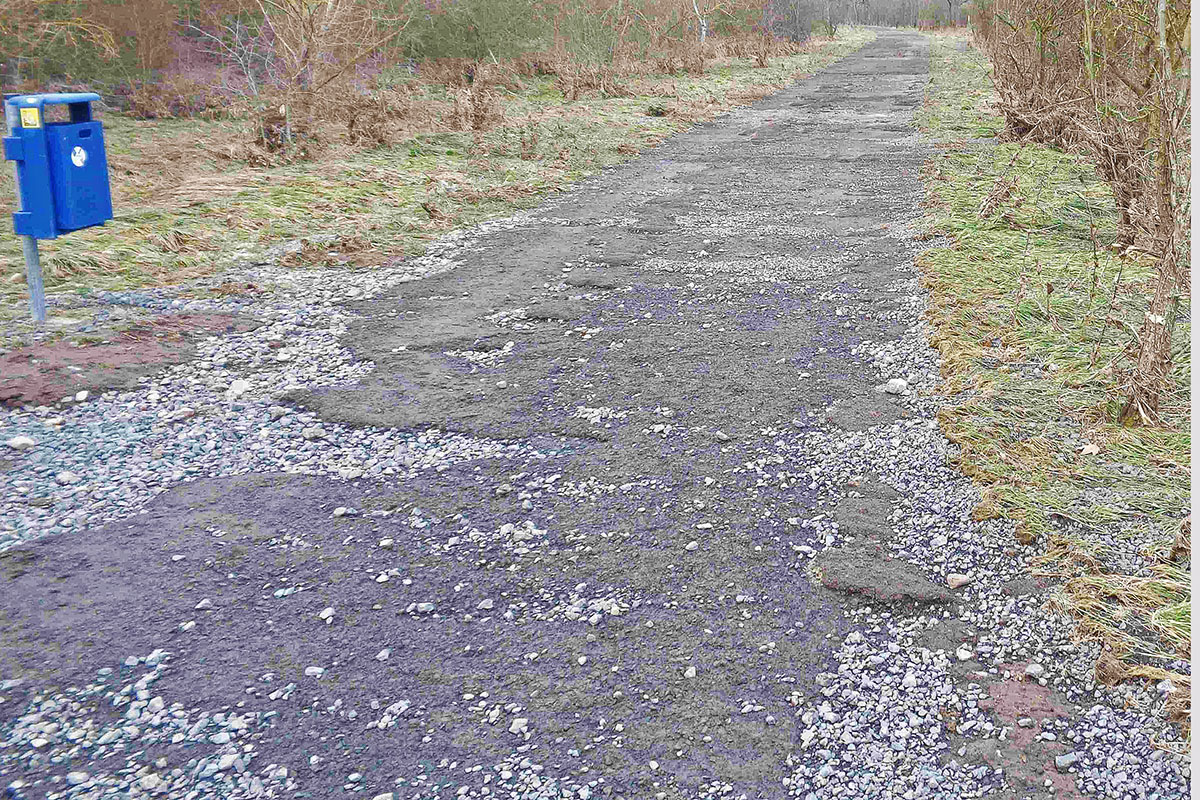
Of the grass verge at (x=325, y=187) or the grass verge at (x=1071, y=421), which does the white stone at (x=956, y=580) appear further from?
the grass verge at (x=325, y=187)

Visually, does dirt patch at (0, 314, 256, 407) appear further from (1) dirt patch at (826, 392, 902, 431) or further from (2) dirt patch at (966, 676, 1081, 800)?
(2) dirt patch at (966, 676, 1081, 800)

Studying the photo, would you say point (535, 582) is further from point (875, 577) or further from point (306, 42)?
point (306, 42)

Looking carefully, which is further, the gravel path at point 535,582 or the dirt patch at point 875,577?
the dirt patch at point 875,577

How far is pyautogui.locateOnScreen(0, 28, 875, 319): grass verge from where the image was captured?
6402mm

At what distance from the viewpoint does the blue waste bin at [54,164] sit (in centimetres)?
469

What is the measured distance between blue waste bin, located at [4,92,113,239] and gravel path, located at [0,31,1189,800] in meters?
0.93

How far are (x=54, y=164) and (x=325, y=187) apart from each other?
4095 millimetres

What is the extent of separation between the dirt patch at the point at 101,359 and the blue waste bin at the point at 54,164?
0.57 meters

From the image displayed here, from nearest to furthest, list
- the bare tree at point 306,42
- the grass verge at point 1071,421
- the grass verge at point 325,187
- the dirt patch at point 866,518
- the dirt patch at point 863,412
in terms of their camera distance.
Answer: the grass verge at point 1071,421 < the dirt patch at point 866,518 < the dirt patch at point 863,412 < the grass verge at point 325,187 < the bare tree at point 306,42

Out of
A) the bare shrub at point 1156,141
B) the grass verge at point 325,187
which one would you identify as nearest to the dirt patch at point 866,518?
the bare shrub at point 1156,141

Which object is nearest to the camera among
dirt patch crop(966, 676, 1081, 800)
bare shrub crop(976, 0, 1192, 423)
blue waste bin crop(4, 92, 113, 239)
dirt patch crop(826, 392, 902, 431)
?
dirt patch crop(966, 676, 1081, 800)

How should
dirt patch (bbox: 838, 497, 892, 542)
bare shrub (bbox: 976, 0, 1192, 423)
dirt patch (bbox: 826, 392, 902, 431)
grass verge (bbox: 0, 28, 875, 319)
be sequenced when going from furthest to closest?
grass verge (bbox: 0, 28, 875, 319)
dirt patch (bbox: 826, 392, 902, 431)
bare shrub (bbox: 976, 0, 1192, 423)
dirt patch (bbox: 838, 497, 892, 542)

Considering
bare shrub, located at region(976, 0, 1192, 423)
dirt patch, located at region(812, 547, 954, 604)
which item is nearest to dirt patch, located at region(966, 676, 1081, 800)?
dirt patch, located at region(812, 547, 954, 604)

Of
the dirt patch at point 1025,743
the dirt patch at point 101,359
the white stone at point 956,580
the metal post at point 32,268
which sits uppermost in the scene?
the metal post at point 32,268
